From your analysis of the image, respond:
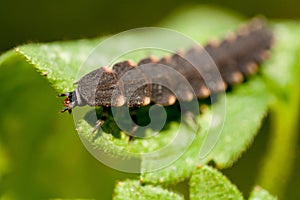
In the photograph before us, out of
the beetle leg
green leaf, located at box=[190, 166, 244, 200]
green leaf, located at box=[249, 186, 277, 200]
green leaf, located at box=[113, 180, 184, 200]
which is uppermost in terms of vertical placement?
the beetle leg

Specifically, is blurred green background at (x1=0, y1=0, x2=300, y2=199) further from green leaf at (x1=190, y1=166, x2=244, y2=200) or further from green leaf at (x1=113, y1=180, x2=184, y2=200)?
green leaf at (x1=190, y1=166, x2=244, y2=200)

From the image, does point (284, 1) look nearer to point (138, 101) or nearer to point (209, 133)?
point (209, 133)

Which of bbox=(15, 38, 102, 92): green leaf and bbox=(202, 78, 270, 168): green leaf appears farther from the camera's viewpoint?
bbox=(202, 78, 270, 168): green leaf

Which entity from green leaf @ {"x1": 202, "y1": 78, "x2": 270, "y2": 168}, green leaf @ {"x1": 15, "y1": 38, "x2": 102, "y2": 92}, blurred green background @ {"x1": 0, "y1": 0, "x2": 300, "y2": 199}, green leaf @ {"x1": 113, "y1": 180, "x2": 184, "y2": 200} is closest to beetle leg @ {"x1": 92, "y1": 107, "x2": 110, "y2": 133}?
green leaf @ {"x1": 15, "y1": 38, "x2": 102, "y2": 92}

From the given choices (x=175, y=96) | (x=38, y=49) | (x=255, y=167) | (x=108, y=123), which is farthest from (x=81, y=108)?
(x=255, y=167)

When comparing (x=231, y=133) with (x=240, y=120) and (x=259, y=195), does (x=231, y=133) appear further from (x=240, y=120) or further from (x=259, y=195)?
(x=259, y=195)

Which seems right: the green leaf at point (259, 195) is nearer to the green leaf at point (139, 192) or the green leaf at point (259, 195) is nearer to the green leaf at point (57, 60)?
the green leaf at point (139, 192)

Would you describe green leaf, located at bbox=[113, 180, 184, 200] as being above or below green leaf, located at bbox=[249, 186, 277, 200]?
below
